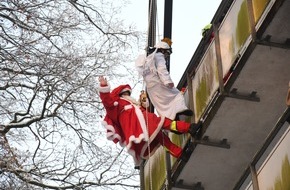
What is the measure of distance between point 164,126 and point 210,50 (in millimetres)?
1216

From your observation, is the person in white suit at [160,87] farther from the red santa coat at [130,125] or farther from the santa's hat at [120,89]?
the santa's hat at [120,89]

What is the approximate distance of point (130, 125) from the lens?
1080 centimetres

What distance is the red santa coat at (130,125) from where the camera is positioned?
1066 cm

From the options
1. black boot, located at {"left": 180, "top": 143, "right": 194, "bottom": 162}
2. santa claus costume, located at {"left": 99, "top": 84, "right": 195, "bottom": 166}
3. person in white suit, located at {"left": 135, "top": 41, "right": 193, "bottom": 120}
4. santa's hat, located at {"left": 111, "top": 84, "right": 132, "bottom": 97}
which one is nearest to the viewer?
santa claus costume, located at {"left": 99, "top": 84, "right": 195, "bottom": 166}

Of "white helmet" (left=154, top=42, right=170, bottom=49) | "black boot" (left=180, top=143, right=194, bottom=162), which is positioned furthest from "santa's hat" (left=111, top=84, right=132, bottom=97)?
"black boot" (left=180, top=143, right=194, bottom=162)

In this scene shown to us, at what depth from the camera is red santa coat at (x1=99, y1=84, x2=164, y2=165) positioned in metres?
10.7

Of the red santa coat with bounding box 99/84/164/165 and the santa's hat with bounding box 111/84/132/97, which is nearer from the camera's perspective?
the red santa coat with bounding box 99/84/164/165

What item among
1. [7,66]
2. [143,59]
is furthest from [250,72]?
[7,66]

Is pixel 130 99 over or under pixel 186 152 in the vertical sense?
over

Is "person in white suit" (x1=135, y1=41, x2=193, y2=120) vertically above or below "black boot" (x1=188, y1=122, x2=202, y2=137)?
above

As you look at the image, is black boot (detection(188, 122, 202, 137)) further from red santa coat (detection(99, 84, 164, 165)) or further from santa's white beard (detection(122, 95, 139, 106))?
santa's white beard (detection(122, 95, 139, 106))

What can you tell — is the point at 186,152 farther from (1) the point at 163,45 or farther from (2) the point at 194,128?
(1) the point at 163,45

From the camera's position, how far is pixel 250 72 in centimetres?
973

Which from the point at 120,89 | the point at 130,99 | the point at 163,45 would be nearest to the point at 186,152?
the point at 130,99
